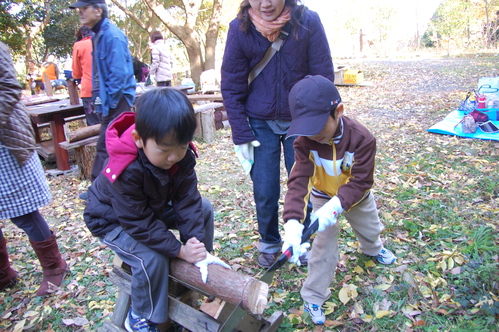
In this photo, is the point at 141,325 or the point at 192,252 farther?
the point at 141,325

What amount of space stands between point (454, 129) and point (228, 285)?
17.7ft

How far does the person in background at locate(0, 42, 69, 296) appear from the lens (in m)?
2.48

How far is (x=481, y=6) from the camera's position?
19984 millimetres

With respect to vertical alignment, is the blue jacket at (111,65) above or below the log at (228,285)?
above

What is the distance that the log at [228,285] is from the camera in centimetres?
184

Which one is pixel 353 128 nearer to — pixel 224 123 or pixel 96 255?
pixel 96 255

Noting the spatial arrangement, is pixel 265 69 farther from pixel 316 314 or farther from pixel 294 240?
pixel 316 314

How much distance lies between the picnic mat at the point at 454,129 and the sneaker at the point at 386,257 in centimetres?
363

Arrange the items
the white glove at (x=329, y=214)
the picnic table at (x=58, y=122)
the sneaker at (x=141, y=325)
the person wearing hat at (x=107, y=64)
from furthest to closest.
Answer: the picnic table at (x=58, y=122)
the person wearing hat at (x=107, y=64)
the sneaker at (x=141, y=325)
the white glove at (x=329, y=214)

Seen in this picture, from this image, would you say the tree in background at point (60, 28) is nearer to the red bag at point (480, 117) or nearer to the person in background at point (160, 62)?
the person in background at point (160, 62)

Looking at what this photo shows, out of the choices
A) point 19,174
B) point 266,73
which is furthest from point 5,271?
point 266,73

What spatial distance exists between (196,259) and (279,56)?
1.43 metres

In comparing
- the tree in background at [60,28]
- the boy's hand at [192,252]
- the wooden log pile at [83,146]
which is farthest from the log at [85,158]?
the tree in background at [60,28]

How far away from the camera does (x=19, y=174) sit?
2.67 m
